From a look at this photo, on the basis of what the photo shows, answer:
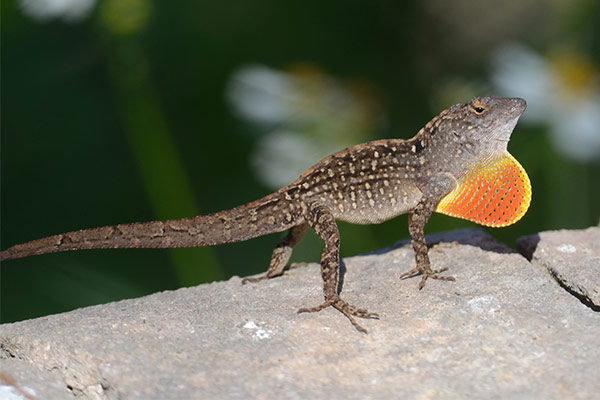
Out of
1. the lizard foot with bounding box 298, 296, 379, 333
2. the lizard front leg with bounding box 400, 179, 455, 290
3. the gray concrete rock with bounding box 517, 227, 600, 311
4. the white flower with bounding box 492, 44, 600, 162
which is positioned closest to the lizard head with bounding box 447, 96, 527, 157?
the lizard front leg with bounding box 400, 179, 455, 290

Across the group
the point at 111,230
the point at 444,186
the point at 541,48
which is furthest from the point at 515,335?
the point at 541,48

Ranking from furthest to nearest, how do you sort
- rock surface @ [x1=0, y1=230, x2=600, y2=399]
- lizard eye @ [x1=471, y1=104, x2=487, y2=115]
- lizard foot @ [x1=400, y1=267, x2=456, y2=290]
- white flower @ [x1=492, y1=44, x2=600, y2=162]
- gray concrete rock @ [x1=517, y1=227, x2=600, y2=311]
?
1. white flower @ [x1=492, y1=44, x2=600, y2=162]
2. lizard eye @ [x1=471, y1=104, x2=487, y2=115]
3. lizard foot @ [x1=400, y1=267, x2=456, y2=290]
4. gray concrete rock @ [x1=517, y1=227, x2=600, y2=311]
5. rock surface @ [x1=0, y1=230, x2=600, y2=399]

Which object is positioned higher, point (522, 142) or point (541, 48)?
point (541, 48)

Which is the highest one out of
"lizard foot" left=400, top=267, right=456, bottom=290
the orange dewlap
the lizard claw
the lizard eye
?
the lizard eye

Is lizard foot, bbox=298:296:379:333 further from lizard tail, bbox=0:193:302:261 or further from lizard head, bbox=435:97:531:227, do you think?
lizard head, bbox=435:97:531:227

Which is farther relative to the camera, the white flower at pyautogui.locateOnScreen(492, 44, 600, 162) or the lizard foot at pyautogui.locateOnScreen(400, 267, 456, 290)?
the white flower at pyautogui.locateOnScreen(492, 44, 600, 162)

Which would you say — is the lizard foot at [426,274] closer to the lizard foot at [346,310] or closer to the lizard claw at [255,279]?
the lizard foot at [346,310]

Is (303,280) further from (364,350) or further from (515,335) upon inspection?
(515,335)
